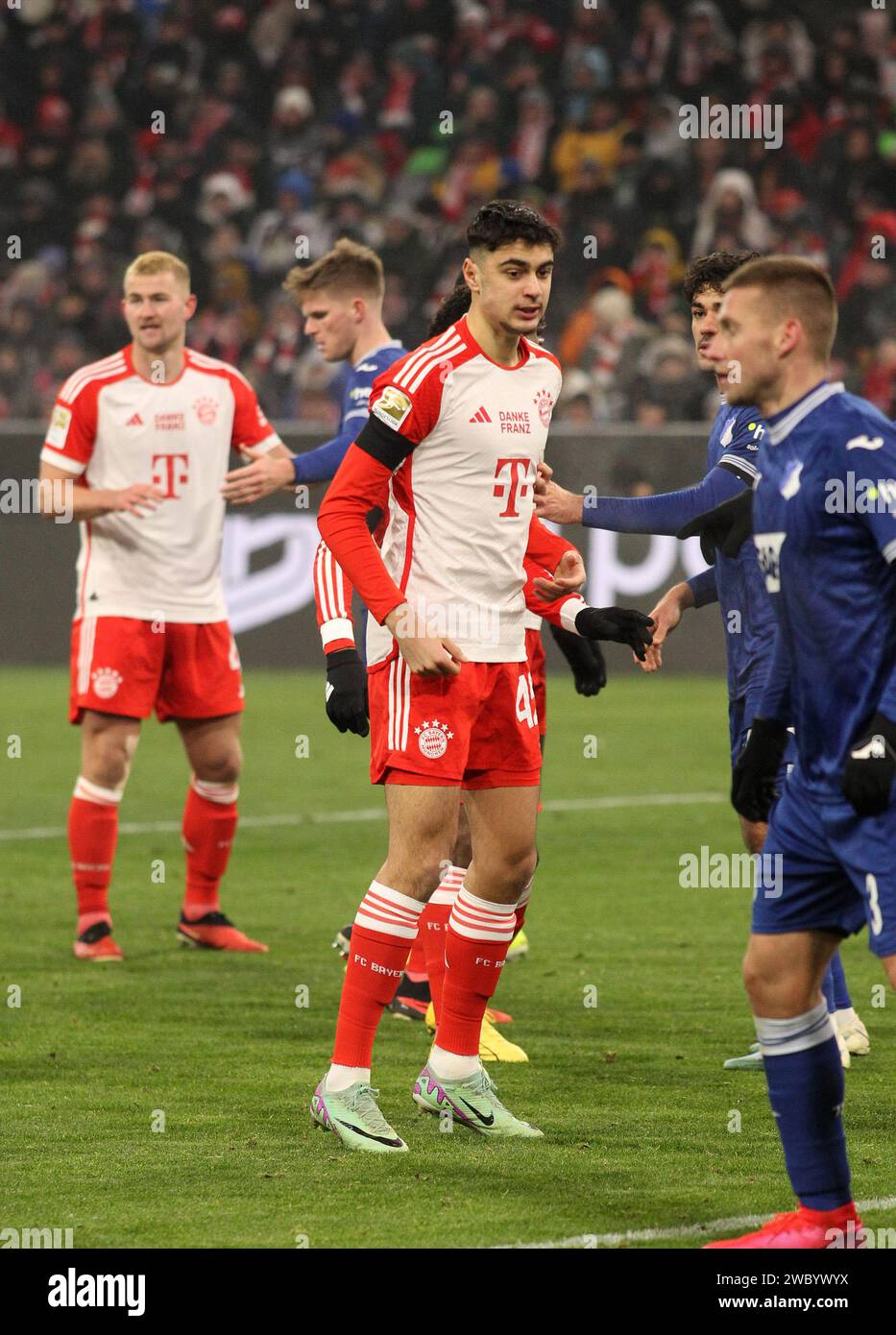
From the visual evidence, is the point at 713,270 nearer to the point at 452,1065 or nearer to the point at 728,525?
the point at 728,525

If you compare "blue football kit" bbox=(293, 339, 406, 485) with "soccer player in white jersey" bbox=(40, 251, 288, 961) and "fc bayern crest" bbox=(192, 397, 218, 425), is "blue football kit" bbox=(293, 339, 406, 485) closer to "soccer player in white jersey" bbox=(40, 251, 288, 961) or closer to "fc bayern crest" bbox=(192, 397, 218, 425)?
"soccer player in white jersey" bbox=(40, 251, 288, 961)

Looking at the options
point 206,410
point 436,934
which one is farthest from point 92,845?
point 436,934

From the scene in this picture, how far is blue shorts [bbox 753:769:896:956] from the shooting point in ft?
12.3

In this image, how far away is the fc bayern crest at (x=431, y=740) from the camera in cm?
503

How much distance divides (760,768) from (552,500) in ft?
4.83

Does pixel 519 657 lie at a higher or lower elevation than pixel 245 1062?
higher

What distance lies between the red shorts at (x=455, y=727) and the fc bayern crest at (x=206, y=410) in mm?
3044

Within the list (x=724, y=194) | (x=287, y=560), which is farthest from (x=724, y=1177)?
(x=724, y=194)

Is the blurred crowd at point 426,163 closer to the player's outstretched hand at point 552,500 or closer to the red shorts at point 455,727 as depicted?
the player's outstretched hand at point 552,500

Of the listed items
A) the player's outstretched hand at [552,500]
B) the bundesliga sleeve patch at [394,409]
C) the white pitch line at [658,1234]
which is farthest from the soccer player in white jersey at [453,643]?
the white pitch line at [658,1234]

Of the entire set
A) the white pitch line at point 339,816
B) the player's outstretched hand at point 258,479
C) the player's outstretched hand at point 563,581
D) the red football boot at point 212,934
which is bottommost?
the white pitch line at point 339,816

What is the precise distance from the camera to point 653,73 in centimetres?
2016
